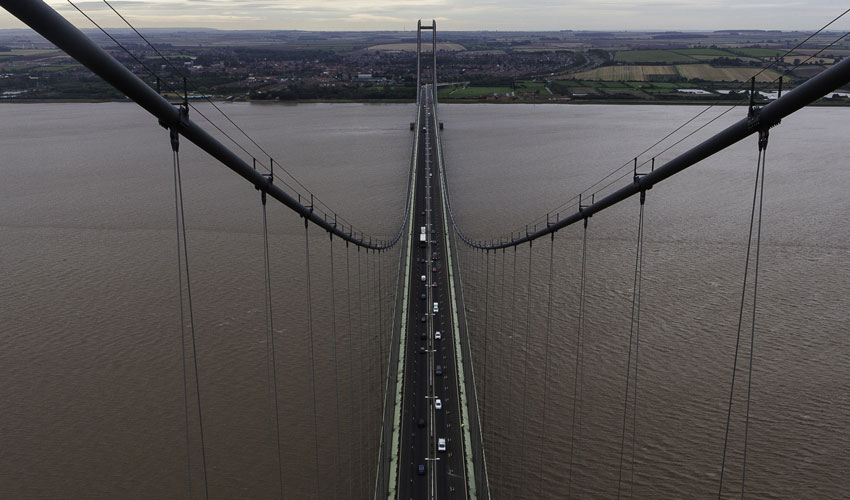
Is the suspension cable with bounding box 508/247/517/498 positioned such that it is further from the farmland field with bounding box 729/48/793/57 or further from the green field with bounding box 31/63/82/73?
the farmland field with bounding box 729/48/793/57

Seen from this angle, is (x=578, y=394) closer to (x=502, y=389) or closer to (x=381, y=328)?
(x=502, y=389)

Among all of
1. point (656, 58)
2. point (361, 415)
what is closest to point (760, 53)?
point (656, 58)

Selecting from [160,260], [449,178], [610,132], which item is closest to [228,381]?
[160,260]

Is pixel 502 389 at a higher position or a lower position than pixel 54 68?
lower

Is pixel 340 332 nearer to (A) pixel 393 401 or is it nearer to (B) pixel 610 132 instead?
(A) pixel 393 401

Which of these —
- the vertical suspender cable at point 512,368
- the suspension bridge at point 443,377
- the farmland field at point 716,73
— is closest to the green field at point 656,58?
the farmland field at point 716,73

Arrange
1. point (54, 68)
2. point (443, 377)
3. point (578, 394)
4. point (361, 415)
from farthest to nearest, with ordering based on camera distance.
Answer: point (54, 68)
point (443, 377)
point (578, 394)
point (361, 415)

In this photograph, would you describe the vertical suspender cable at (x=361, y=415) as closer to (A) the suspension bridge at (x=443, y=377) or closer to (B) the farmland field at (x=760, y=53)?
(A) the suspension bridge at (x=443, y=377)

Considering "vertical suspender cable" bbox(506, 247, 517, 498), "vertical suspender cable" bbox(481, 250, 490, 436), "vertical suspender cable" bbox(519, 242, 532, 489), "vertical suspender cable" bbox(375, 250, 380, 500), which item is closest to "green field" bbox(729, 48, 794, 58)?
"vertical suspender cable" bbox(481, 250, 490, 436)
